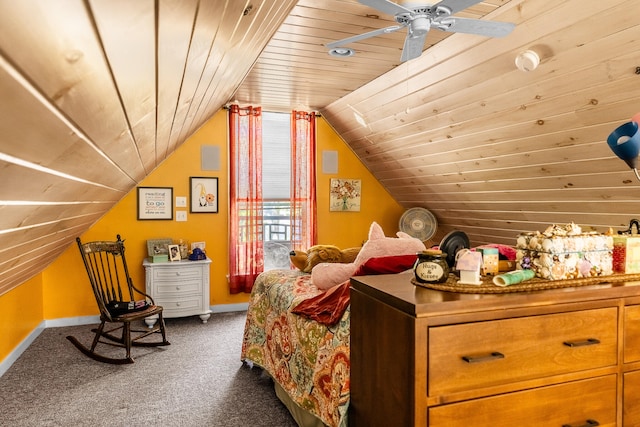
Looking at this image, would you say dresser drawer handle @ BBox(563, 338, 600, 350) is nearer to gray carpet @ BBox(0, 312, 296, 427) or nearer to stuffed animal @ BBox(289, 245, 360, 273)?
gray carpet @ BBox(0, 312, 296, 427)

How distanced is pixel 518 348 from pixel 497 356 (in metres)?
0.09

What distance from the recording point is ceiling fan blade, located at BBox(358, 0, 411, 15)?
6.37ft

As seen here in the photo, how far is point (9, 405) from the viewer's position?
2785 millimetres

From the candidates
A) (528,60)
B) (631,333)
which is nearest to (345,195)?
(528,60)

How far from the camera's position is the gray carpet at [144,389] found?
262 cm

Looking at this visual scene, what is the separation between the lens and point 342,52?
10.8ft

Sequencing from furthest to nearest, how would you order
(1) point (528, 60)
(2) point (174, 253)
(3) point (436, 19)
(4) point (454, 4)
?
(2) point (174, 253), (1) point (528, 60), (3) point (436, 19), (4) point (454, 4)

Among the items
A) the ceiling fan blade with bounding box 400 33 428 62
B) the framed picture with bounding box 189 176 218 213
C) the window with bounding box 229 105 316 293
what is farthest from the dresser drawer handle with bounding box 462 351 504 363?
the framed picture with bounding box 189 176 218 213

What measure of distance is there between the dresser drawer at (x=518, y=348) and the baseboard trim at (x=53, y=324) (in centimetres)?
360

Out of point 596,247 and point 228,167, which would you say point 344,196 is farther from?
point 596,247

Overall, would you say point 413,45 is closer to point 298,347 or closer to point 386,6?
point 386,6

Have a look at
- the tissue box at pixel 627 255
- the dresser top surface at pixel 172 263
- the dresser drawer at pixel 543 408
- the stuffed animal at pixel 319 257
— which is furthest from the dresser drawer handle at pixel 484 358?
the dresser top surface at pixel 172 263

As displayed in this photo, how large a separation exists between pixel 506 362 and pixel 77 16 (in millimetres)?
1243

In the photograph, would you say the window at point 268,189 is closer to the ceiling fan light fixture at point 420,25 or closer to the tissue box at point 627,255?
the ceiling fan light fixture at point 420,25
